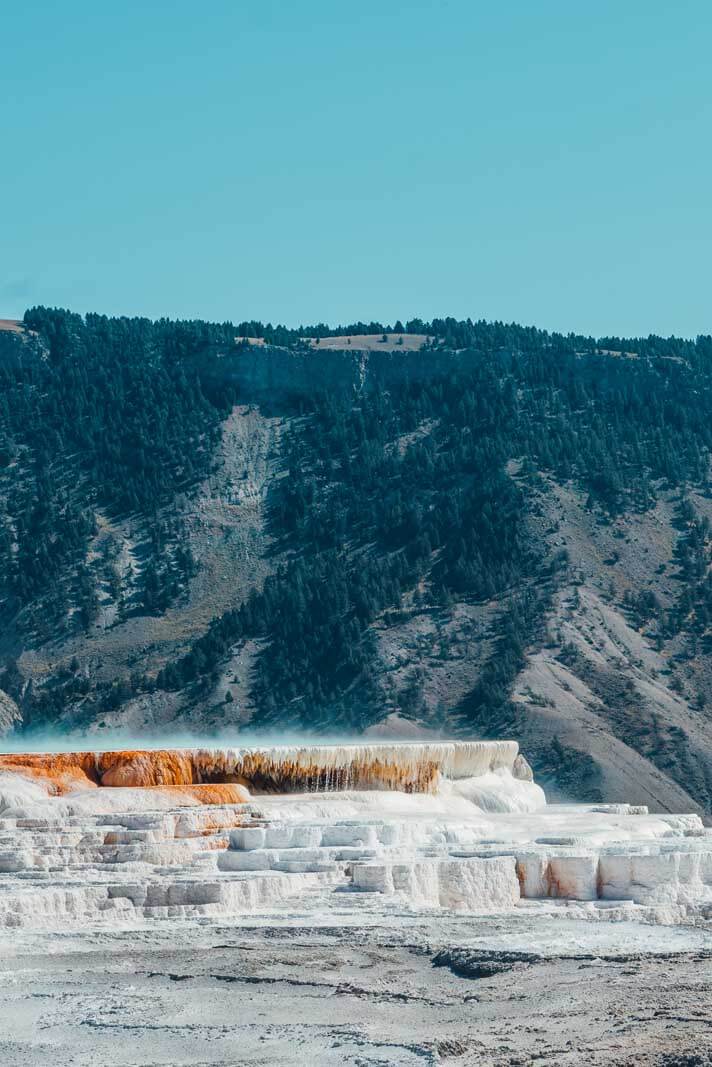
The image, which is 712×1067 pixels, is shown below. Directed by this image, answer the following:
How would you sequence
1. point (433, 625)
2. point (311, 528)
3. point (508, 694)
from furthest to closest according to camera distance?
point (311, 528), point (433, 625), point (508, 694)

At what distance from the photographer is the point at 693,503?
9344 centimetres

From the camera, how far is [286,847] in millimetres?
29312

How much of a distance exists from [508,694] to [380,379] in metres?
39.6

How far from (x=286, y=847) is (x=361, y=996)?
8421 millimetres

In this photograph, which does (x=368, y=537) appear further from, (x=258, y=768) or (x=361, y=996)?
(x=361, y=996)

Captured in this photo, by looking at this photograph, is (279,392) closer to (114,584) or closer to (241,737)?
(114,584)

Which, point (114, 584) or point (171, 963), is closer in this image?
point (171, 963)

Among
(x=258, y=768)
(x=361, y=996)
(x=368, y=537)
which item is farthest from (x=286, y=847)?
(x=368, y=537)

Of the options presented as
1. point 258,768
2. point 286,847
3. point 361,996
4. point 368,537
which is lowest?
point 361,996

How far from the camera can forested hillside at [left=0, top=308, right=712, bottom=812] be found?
7769cm

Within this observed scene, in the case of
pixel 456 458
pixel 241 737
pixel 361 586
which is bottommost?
pixel 241 737

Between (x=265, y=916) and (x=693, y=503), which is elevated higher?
(x=693, y=503)

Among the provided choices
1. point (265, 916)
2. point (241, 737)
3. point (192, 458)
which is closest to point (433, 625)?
point (241, 737)

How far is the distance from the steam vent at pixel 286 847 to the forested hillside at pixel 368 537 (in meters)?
24.6
